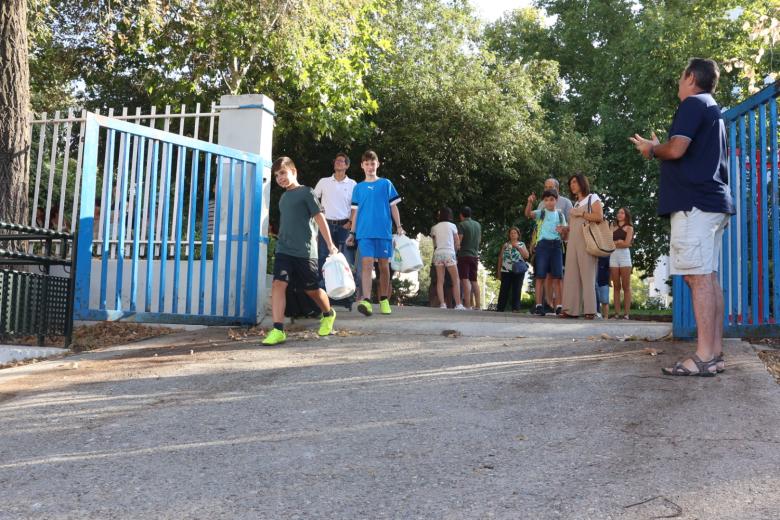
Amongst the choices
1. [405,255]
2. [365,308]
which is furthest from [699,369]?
[405,255]

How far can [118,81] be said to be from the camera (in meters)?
17.4

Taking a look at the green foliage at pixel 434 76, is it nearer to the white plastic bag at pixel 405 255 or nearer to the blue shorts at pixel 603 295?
the blue shorts at pixel 603 295

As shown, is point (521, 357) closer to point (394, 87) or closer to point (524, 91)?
point (394, 87)

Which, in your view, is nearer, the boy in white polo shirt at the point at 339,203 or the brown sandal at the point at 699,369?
the brown sandal at the point at 699,369

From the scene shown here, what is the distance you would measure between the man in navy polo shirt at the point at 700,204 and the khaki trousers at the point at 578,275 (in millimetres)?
4159

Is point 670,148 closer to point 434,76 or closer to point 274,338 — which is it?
point 274,338

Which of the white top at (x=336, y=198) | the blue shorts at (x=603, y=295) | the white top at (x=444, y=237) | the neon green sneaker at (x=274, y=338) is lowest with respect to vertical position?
the neon green sneaker at (x=274, y=338)

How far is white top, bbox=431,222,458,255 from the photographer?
12.6 meters

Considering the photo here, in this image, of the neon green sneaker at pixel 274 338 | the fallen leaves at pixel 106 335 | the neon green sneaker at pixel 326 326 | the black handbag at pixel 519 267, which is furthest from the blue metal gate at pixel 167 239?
the black handbag at pixel 519 267

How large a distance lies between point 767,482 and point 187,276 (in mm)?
5818

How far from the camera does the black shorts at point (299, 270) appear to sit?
746 centimetres

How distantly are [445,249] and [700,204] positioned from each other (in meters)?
7.31

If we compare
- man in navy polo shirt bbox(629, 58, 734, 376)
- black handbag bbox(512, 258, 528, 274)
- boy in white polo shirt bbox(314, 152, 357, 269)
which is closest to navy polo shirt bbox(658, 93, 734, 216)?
man in navy polo shirt bbox(629, 58, 734, 376)

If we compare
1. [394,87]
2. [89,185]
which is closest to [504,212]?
[394,87]
